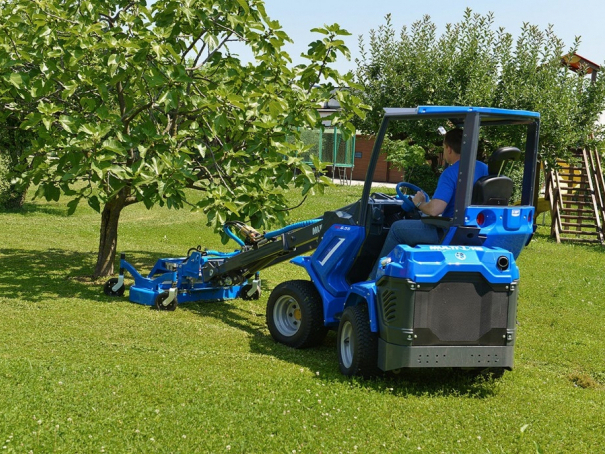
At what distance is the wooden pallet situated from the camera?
20.5 metres

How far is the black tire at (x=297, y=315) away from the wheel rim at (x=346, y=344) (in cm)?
78

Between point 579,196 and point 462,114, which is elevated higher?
point 462,114

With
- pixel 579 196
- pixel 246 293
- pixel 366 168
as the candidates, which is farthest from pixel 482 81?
pixel 366 168

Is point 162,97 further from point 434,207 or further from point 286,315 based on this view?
point 434,207

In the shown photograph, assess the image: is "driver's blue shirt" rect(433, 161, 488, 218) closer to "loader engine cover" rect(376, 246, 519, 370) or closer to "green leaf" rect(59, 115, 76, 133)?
"loader engine cover" rect(376, 246, 519, 370)

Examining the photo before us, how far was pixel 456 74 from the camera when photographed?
2019cm

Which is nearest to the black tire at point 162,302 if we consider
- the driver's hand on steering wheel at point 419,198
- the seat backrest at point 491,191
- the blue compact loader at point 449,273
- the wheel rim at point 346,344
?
the blue compact loader at point 449,273

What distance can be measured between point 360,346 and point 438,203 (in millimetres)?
1400

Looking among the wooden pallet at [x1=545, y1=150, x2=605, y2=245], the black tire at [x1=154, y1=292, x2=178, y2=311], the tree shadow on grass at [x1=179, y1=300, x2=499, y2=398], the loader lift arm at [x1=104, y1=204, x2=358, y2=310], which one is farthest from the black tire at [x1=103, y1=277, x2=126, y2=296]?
the wooden pallet at [x1=545, y1=150, x2=605, y2=245]

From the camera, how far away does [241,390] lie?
6.28 meters

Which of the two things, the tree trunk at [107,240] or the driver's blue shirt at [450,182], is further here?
the tree trunk at [107,240]

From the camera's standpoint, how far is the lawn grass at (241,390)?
5371mm

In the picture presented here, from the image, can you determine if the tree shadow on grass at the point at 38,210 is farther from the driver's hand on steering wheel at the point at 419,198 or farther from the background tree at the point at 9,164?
the driver's hand on steering wheel at the point at 419,198

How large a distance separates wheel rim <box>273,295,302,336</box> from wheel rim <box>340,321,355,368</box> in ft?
3.96
